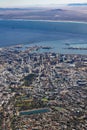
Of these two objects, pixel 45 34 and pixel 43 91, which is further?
pixel 45 34

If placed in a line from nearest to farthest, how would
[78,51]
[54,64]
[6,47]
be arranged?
1. [54,64]
2. [78,51]
3. [6,47]

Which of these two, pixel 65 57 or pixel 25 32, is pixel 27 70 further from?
pixel 25 32

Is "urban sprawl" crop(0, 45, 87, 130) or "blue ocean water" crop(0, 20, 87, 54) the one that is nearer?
"urban sprawl" crop(0, 45, 87, 130)

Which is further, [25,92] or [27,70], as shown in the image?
[27,70]

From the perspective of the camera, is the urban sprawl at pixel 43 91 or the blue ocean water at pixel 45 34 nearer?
the urban sprawl at pixel 43 91

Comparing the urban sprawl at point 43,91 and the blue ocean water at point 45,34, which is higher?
the urban sprawl at point 43,91

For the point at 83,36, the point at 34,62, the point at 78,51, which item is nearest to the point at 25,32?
the point at 83,36

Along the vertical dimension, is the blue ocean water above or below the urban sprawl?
below

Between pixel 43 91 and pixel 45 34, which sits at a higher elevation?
pixel 43 91
